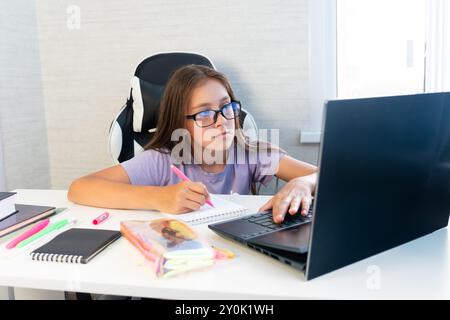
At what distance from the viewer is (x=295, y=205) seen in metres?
0.94

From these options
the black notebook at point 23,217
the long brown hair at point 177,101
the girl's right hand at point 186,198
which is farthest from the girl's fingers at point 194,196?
the long brown hair at point 177,101

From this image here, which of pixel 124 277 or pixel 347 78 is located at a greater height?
pixel 347 78

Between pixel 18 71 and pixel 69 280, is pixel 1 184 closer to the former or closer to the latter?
pixel 18 71

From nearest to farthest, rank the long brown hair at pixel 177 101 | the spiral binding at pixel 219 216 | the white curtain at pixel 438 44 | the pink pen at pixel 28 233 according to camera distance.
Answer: the pink pen at pixel 28 233
the spiral binding at pixel 219 216
the long brown hair at pixel 177 101
the white curtain at pixel 438 44

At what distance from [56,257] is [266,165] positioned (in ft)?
2.84

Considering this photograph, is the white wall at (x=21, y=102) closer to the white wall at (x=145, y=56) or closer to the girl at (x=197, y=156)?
the white wall at (x=145, y=56)

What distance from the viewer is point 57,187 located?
8.56ft

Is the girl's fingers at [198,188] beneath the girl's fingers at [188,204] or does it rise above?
above

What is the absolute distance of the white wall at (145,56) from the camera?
216 cm

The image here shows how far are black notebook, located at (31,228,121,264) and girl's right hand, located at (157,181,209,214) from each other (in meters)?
0.17

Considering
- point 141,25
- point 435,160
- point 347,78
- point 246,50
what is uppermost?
point 141,25

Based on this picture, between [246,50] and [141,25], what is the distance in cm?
57

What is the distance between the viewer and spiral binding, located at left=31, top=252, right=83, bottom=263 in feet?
2.58
